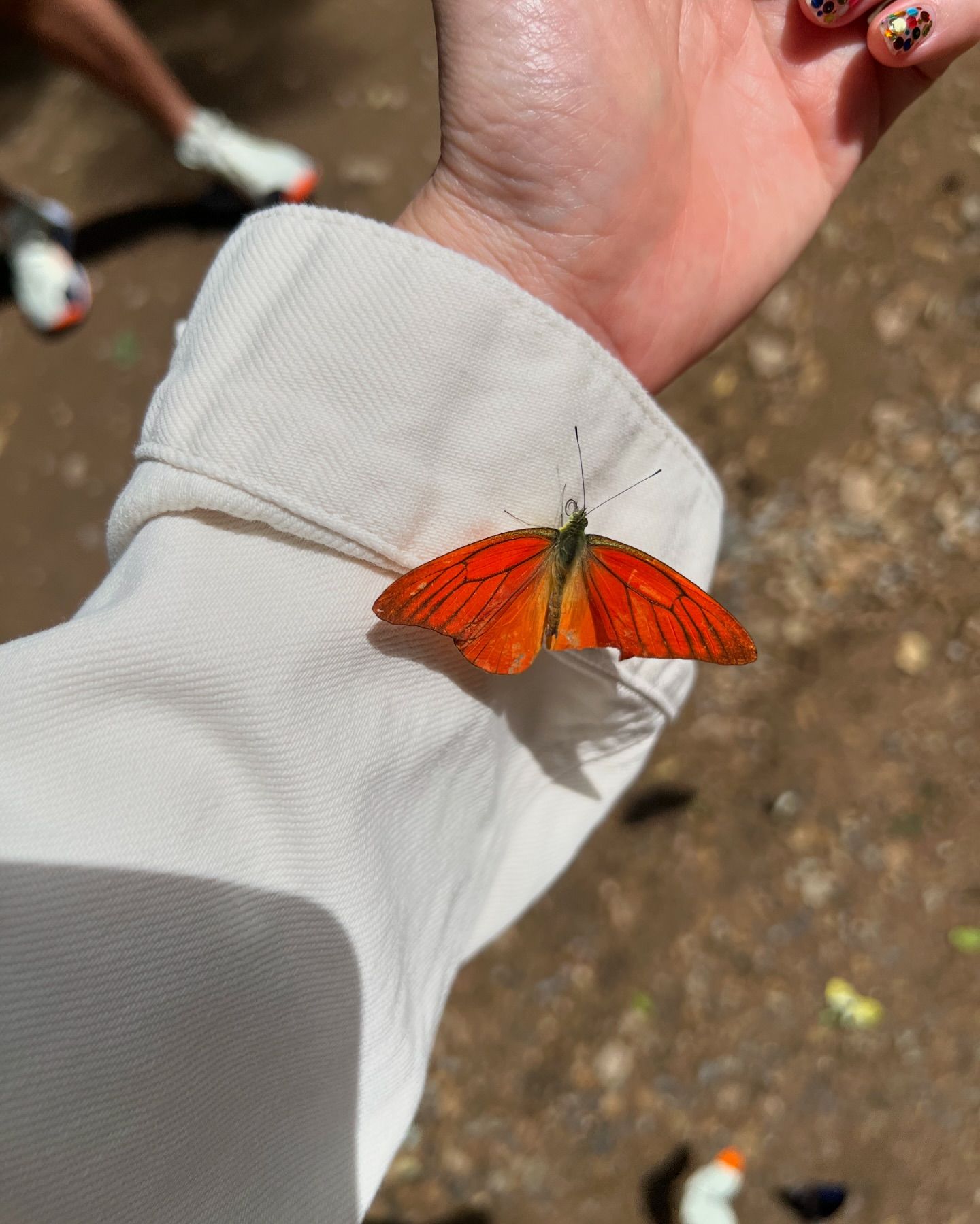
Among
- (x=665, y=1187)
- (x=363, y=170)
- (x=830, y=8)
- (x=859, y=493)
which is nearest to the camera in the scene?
(x=830, y=8)

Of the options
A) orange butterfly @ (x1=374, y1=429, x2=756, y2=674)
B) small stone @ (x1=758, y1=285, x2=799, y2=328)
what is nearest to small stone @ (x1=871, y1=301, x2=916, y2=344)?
small stone @ (x1=758, y1=285, x2=799, y2=328)

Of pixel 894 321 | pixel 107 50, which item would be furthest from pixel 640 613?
pixel 107 50

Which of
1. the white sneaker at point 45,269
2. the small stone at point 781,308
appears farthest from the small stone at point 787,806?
the white sneaker at point 45,269

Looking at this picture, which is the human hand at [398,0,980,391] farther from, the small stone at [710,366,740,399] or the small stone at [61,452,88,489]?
the small stone at [61,452,88,489]

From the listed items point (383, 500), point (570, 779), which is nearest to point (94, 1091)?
point (383, 500)

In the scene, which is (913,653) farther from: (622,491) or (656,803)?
(622,491)

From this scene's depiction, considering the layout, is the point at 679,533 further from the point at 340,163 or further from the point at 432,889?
the point at 340,163
